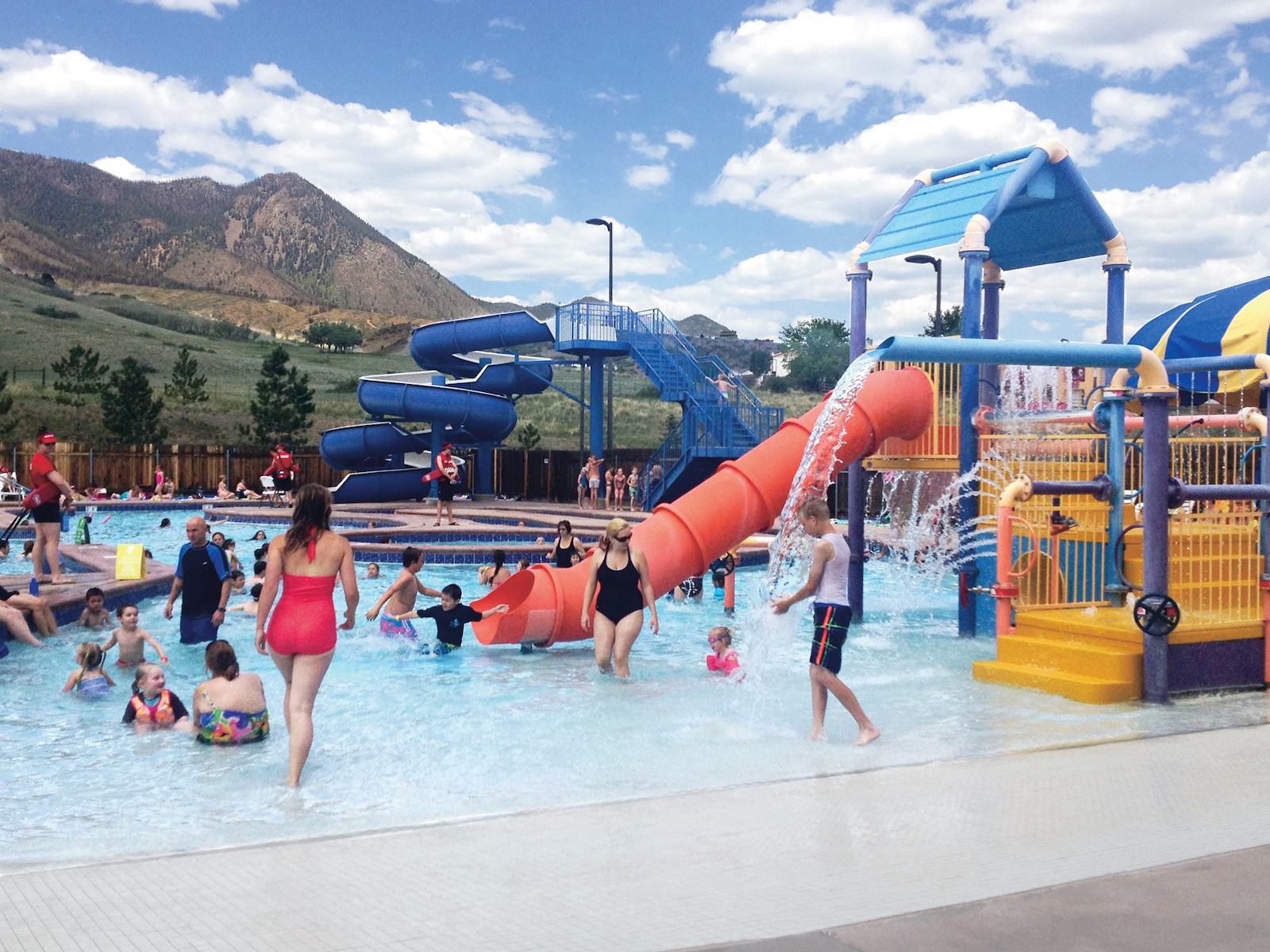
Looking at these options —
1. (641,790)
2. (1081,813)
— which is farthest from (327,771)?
(1081,813)

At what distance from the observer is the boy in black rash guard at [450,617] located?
10047 mm

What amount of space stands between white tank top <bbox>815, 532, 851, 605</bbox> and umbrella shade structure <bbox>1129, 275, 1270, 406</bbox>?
15.8 feet

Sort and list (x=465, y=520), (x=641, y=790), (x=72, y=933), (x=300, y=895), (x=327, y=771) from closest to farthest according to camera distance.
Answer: (x=72, y=933), (x=300, y=895), (x=641, y=790), (x=327, y=771), (x=465, y=520)

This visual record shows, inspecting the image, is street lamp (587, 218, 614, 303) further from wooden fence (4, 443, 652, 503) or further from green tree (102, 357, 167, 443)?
green tree (102, 357, 167, 443)

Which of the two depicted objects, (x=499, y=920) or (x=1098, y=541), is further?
(x=1098, y=541)

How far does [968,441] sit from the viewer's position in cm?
1030

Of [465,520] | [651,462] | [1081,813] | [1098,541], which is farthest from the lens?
[651,462]

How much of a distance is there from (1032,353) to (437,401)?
2053 centimetres

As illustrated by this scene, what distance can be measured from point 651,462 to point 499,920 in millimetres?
23589

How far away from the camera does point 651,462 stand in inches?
1069

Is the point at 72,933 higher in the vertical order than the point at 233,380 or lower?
lower

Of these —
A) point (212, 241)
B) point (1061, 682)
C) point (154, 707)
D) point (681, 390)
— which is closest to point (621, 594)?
point (1061, 682)

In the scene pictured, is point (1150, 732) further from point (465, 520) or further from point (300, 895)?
point (465, 520)

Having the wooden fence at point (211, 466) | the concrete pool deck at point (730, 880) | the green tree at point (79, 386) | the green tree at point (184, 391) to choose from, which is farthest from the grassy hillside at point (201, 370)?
the concrete pool deck at point (730, 880)
